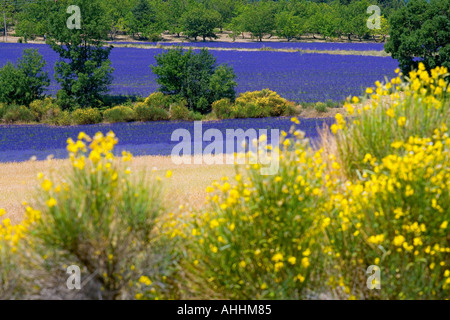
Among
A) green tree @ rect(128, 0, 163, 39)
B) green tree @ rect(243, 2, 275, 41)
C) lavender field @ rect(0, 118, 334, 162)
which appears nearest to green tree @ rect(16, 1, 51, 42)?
green tree @ rect(128, 0, 163, 39)

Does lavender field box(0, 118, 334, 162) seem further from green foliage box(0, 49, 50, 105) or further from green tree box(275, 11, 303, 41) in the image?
green tree box(275, 11, 303, 41)

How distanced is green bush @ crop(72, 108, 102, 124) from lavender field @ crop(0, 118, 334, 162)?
1318 mm

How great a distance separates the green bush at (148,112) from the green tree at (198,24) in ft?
198

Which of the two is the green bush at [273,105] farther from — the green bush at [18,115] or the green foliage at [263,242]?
the green foliage at [263,242]

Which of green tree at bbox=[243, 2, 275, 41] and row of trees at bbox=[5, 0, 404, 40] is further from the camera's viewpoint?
green tree at bbox=[243, 2, 275, 41]

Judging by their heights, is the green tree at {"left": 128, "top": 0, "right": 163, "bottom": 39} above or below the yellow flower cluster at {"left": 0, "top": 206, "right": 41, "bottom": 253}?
above

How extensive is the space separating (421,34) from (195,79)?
1428 cm

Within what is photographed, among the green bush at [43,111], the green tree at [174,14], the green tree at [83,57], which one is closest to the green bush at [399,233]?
the green bush at [43,111]

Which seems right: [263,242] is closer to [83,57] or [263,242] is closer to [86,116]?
[86,116]

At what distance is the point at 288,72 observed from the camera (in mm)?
54219

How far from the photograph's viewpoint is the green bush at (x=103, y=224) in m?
5.41

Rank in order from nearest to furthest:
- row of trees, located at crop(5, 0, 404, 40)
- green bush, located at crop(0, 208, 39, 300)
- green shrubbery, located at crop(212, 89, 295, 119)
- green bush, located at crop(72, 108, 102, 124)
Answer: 1. green bush, located at crop(0, 208, 39, 300)
2. green bush, located at crop(72, 108, 102, 124)
3. green shrubbery, located at crop(212, 89, 295, 119)
4. row of trees, located at crop(5, 0, 404, 40)

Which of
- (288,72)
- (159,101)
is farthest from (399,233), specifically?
(288,72)

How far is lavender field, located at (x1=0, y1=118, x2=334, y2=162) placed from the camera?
25.4 m
